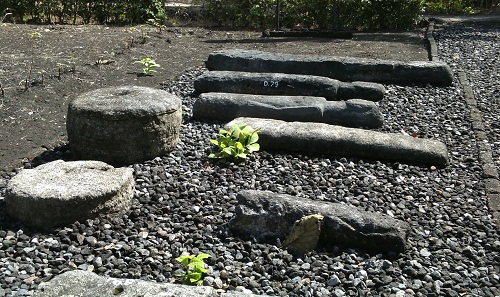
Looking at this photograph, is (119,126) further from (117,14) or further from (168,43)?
(117,14)

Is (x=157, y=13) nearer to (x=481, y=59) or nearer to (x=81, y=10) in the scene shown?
(x=81, y=10)

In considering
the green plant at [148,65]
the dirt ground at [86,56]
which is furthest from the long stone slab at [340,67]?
A: the dirt ground at [86,56]

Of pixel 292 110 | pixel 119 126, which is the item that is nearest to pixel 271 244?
pixel 119 126

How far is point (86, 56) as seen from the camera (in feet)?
33.7

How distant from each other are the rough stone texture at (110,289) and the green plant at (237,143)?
2626 mm

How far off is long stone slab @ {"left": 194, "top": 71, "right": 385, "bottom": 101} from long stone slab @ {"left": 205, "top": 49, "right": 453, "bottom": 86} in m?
0.78

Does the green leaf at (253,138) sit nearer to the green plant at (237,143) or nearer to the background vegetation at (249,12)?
the green plant at (237,143)

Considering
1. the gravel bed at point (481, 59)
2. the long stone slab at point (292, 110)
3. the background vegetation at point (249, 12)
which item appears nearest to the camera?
the long stone slab at point (292, 110)

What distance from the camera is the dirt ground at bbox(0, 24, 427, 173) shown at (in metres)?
6.80

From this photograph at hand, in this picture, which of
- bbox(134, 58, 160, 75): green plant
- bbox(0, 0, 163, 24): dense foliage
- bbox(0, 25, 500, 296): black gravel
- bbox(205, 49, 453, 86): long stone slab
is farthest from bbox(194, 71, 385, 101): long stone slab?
bbox(0, 0, 163, 24): dense foliage

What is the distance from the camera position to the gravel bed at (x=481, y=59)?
7.67 m

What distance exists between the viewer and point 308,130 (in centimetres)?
634

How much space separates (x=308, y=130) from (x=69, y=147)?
96.8 inches

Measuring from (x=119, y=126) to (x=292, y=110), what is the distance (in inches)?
91.3
